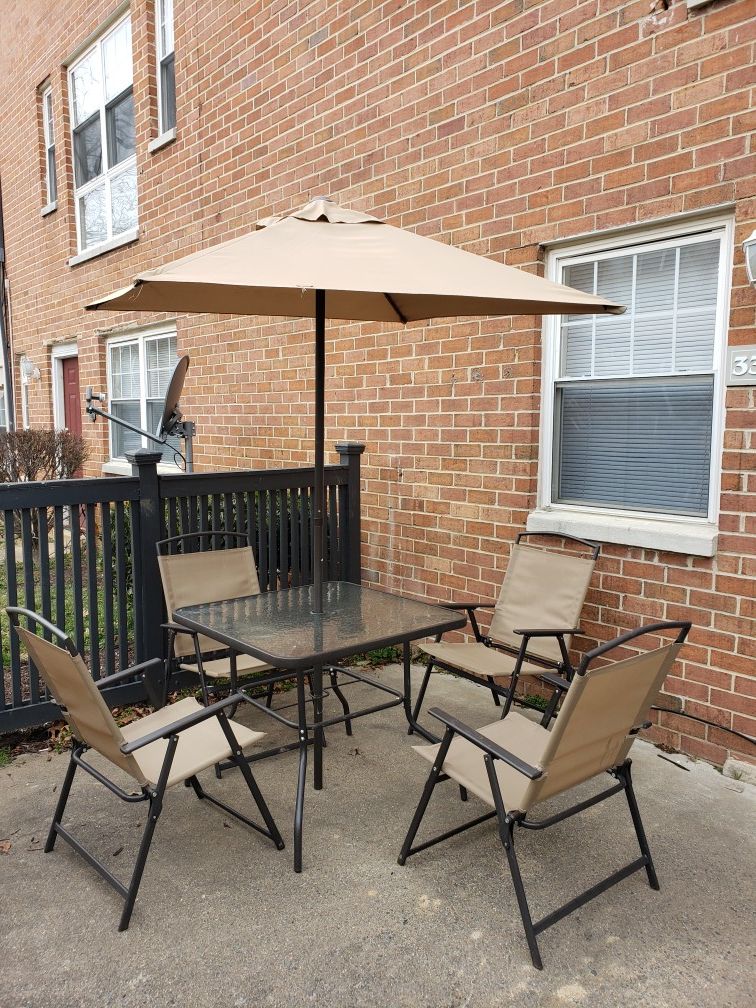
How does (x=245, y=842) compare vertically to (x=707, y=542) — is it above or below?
below

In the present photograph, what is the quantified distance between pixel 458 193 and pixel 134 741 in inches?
145

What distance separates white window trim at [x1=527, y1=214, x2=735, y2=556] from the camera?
337 cm

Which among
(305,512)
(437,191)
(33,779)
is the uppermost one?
(437,191)

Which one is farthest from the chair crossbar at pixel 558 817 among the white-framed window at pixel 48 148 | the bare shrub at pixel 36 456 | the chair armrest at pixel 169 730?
the white-framed window at pixel 48 148

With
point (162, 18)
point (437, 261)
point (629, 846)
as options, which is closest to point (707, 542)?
point (629, 846)

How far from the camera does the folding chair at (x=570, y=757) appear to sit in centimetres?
213

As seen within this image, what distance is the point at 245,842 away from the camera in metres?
2.78

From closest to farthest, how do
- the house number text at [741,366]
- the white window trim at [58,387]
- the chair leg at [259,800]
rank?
the chair leg at [259,800], the house number text at [741,366], the white window trim at [58,387]

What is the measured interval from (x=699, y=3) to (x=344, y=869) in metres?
3.95

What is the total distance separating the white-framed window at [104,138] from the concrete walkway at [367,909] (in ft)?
24.1

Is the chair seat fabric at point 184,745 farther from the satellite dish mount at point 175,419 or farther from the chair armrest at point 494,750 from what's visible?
the satellite dish mount at point 175,419

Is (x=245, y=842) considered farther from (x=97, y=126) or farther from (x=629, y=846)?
(x=97, y=126)

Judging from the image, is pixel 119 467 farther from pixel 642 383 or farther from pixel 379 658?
pixel 642 383

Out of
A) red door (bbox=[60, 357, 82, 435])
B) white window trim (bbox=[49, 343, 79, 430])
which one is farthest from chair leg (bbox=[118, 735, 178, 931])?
white window trim (bbox=[49, 343, 79, 430])
